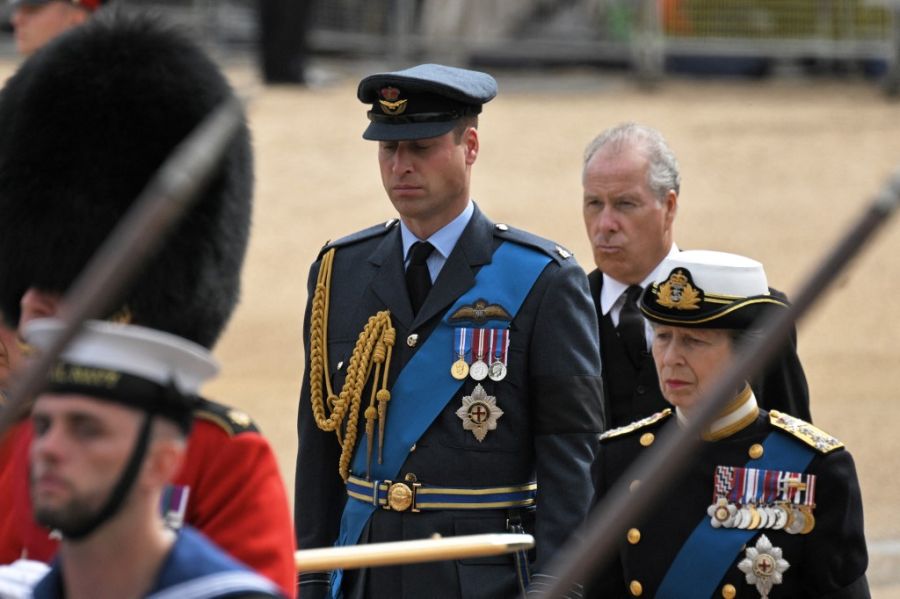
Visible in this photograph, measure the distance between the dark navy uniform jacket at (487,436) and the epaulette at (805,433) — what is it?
441mm

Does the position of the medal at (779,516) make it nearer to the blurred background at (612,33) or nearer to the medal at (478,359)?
the medal at (478,359)

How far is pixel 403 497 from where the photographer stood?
4.18 metres

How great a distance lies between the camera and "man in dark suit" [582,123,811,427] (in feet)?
15.6

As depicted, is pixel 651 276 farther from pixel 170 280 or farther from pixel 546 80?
pixel 546 80

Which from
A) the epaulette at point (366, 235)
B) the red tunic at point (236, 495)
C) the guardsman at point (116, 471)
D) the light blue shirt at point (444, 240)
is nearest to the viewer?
the guardsman at point (116, 471)

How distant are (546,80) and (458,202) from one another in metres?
12.6

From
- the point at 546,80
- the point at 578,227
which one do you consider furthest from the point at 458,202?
the point at 546,80

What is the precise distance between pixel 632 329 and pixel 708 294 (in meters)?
0.87

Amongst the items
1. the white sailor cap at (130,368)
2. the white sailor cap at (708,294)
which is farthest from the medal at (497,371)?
the white sailor cap at (130,368)

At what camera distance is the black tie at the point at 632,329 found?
479 cm

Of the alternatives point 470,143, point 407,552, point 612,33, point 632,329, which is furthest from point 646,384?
point 612,33

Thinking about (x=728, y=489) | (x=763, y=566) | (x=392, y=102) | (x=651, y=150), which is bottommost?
(x=763, y=566)

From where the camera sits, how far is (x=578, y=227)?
41.6ft

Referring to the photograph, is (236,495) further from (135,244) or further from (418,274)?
(418,274)
